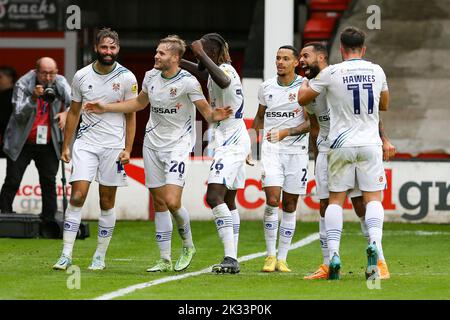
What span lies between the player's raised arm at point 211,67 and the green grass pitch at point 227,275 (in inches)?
66.5

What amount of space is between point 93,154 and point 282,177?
1.83 meters

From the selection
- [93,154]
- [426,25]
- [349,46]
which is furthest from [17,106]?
[426,25]

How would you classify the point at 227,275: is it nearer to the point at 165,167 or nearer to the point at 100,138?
the point at 165,167

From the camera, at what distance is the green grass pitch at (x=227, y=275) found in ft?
34.1

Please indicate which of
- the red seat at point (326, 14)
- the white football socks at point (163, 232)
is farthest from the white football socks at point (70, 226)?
the red seat at point (326, 14)

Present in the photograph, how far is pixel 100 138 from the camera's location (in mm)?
12688

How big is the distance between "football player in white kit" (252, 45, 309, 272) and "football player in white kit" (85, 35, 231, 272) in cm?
89

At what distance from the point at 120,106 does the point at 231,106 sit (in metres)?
1.08

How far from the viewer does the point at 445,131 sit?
21172 millimetres

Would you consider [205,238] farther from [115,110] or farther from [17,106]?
[115,110]

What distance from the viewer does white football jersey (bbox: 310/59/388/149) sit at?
1135 cm

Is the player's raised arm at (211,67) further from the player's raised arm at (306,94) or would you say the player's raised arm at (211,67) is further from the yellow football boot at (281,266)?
the yellow football boot at (281,266)

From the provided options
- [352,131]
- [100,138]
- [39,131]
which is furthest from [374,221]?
[39,131]
